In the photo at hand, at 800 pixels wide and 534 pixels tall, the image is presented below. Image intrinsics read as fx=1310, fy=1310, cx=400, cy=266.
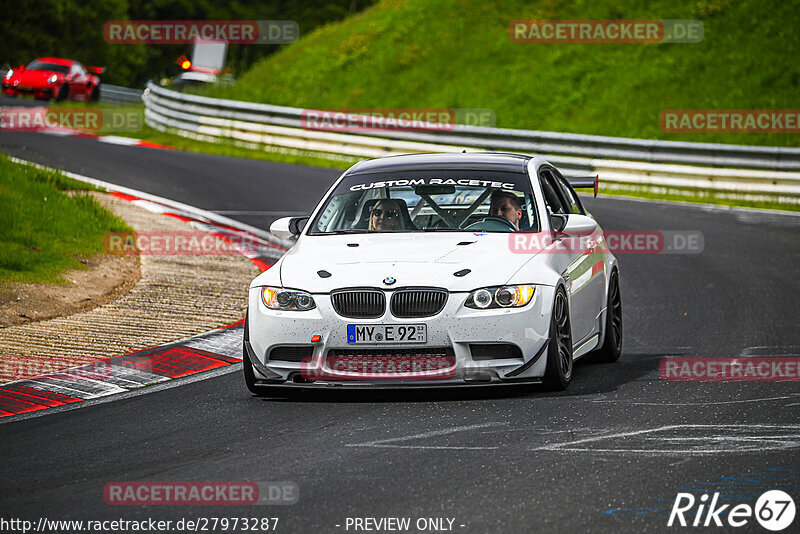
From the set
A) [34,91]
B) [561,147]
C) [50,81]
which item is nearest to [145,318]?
[561,147]

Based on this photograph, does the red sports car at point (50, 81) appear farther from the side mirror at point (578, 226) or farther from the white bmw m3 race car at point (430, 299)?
the side mirror at point (578, 226)

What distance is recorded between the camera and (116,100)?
1854 inches

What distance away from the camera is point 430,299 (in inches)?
316

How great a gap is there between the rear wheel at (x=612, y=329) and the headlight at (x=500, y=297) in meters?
1.89

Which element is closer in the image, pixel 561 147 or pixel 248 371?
pixel 248 371

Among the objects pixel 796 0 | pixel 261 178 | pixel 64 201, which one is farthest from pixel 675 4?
pixel 64 201

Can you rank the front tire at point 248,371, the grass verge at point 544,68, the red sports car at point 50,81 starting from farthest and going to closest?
1. the red sports car at point 50,81
2. the grass verge at point 544,68
3. the front tire at point 248,371

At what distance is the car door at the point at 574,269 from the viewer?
349 inches

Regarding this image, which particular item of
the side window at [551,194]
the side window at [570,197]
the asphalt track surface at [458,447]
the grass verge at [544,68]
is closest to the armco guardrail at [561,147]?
the grass verge at [544,68]

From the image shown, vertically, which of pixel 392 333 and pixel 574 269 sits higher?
pixel 574 269

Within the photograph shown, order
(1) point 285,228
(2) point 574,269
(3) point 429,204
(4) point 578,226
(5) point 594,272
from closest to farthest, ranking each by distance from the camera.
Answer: (4) point 578,226 → (2) point 574,269 → (1) point 285,228 → (3) point 429,204 → (5) point 594,272

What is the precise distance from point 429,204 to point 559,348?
68.5 inches

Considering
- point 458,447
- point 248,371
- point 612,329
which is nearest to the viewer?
point 458,447

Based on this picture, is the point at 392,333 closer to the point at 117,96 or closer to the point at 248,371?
the point at 248,371
